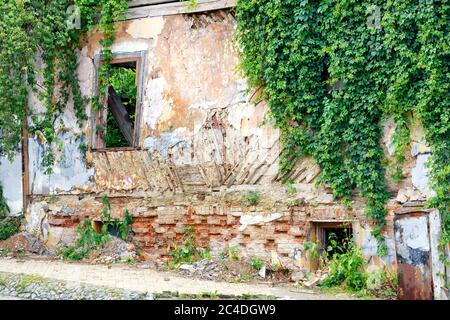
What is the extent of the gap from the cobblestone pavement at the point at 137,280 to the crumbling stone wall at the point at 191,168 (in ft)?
3.68

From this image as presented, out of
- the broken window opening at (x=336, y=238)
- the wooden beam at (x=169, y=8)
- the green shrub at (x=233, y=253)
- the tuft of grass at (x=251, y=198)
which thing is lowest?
the green shrub at (x=233, y=253)

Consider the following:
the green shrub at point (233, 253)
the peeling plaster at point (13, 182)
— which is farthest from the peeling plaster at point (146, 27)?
the green shrub at point (233, 253)

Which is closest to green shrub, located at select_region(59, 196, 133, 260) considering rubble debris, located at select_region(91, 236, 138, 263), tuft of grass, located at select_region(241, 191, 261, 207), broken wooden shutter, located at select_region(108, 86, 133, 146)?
rubble debris, located at select_region(91, 236, 138, 263)

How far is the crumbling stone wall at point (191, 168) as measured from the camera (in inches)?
446

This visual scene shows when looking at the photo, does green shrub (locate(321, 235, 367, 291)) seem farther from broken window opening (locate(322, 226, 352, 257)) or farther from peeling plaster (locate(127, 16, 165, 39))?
peeling plaster (locate(127, 16, 165, 39))

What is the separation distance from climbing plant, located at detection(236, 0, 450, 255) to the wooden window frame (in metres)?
2.14

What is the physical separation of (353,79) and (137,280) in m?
4.56

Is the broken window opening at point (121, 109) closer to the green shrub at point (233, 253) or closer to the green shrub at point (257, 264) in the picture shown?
the green shrub at point (233, 253)

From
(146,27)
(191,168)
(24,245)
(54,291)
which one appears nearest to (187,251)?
(191,168)

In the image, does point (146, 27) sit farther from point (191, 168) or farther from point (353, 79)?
point (353, 79)

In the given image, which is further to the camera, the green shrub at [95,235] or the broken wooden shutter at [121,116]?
the broken wooden shutter at [121,116]

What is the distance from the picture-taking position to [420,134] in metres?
10.3

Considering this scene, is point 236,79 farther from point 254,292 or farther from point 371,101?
point 254,292

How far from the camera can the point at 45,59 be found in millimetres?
13273
